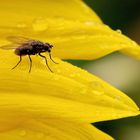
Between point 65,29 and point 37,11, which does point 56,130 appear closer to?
point 65,29

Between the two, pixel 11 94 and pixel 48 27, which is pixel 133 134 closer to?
pixel 48 27

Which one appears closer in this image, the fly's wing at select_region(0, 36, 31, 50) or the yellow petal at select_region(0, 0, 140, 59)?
the fly's wing at select_region(0, 36, 31, 50)

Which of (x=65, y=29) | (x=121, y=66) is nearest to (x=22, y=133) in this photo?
(x=65, y=29)

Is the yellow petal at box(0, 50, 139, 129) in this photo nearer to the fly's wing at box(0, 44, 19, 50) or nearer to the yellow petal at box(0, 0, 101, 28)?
the fly's wing at box(0, 44, 19, 50)

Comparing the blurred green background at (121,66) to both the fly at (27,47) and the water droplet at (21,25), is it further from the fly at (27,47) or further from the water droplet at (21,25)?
the fly at (27,47)

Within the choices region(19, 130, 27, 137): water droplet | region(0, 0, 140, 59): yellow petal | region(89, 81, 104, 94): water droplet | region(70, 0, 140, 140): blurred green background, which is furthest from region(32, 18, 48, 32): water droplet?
region(70, 0, 140, 140): blurred green background
